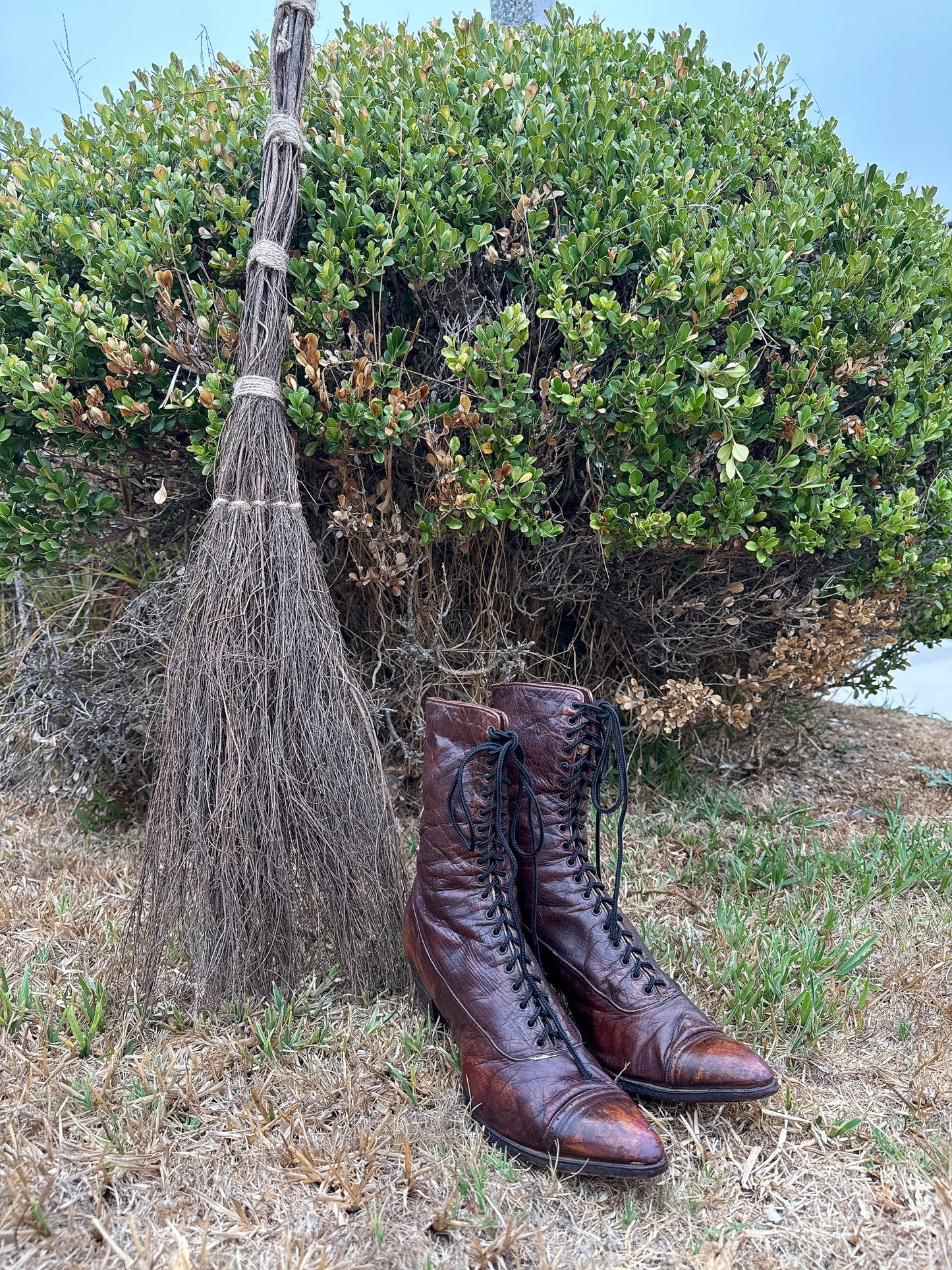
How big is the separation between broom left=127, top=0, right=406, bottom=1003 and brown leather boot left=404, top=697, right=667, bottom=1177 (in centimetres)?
23

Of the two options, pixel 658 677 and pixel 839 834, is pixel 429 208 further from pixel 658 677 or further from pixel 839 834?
pixel 839 834

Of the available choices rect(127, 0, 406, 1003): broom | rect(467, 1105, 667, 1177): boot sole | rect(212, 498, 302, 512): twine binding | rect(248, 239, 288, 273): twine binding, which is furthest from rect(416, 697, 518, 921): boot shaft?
rect(248, 239, 288, 273): twine binding

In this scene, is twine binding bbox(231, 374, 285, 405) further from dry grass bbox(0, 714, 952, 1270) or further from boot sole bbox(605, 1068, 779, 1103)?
boot sole bbox(605, 1068, 779, 1103)

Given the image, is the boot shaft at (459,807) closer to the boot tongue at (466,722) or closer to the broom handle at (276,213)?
the boot tongue at (466,722)

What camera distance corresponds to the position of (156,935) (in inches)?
71.3

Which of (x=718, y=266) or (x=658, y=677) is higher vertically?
(x=718, y=266)

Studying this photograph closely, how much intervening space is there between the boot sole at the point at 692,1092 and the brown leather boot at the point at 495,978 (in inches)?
3.7

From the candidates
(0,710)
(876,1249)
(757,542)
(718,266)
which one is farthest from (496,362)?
(0,710)

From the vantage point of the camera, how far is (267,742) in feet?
6.11

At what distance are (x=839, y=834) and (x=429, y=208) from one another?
2.44 m

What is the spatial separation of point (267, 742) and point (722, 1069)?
45.1 inches

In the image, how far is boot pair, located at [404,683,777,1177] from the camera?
1416mm

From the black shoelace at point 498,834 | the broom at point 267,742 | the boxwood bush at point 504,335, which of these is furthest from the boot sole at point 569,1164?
the boxwood bush at point 504,335

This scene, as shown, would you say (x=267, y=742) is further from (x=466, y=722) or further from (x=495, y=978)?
(x=495, y=978)
